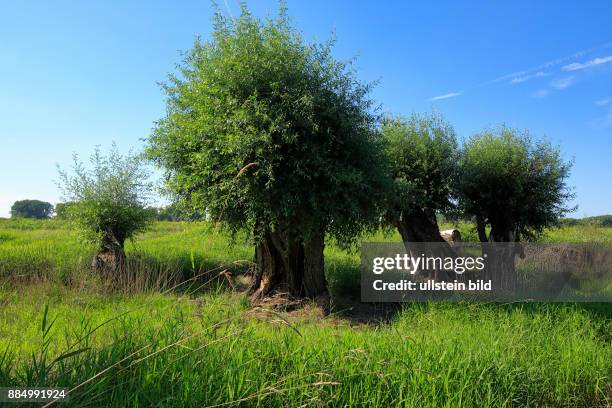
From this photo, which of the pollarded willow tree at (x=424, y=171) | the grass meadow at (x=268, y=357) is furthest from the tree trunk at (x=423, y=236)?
the grass meadow at (x=268, y=357)

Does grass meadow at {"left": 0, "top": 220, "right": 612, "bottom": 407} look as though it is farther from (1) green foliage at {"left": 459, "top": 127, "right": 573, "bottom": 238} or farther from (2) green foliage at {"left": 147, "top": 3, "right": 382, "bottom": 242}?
(1) green foliage at {"left": 459, "top": 127, "right": 573, "bottom": 238}

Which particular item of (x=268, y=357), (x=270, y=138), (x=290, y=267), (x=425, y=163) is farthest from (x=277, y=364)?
(x=425, y=163)

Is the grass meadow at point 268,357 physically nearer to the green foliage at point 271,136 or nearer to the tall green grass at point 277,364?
the tall green grass at point 277,364

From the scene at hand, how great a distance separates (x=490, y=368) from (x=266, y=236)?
6473 mm

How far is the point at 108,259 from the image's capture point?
511 inches

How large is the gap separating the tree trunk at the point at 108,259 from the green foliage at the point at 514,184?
1060 cm

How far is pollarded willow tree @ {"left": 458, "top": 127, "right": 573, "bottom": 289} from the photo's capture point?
13570mm

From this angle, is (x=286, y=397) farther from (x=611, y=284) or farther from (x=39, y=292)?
(x=611, y=284)

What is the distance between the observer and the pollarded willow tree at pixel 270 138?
846 cm

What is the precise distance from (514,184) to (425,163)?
3.01 meters

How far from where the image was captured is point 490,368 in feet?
16.1

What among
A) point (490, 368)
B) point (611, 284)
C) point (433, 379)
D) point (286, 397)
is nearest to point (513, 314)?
point (490, 368)

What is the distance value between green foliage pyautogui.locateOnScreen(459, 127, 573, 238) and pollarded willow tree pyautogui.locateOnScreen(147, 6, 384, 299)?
5.29m

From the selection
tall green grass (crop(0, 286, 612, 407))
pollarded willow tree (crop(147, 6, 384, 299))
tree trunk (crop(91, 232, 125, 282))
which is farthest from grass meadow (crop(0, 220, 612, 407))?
tree trunk (crop(91, 232, 125, 282))
